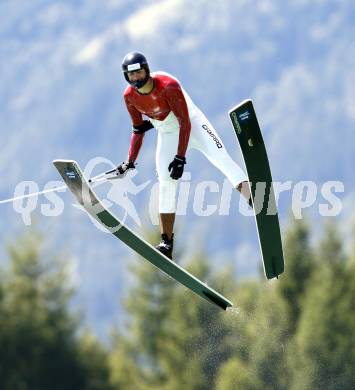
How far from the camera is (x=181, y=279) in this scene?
13.4 meters

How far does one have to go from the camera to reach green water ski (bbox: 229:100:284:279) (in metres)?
12.2

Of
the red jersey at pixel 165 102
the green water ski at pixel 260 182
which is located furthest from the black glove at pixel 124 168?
the green water ski at pixel 260 182

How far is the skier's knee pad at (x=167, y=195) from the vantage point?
41.6ft

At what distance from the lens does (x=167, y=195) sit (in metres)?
12.8

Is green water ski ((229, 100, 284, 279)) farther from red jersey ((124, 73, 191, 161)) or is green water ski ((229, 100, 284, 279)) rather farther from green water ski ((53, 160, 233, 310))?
green water ski ((53, 160, 233, 310))

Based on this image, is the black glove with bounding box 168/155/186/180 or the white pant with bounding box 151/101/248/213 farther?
the white pant with bounding box 151/101/248/213

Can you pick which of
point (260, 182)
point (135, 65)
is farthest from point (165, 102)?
point (260, 182)

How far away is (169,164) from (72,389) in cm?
2530

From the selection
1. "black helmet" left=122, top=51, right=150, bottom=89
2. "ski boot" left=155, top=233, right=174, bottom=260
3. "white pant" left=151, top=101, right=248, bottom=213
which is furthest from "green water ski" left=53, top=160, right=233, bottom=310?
"black helmet" left=122, top=51, right=150, bottom=89

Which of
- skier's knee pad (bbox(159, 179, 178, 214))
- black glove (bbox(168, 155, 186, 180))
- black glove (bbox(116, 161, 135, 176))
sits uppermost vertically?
black glove (bbox(116, 161, 135, 176))

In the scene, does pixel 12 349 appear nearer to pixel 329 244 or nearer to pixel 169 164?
pixel 329 244

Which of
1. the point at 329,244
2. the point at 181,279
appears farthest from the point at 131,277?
the point at 181,279

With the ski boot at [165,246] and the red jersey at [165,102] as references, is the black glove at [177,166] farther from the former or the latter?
the ski boot at [165,246]

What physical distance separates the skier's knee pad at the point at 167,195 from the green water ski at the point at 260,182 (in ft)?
2.87
